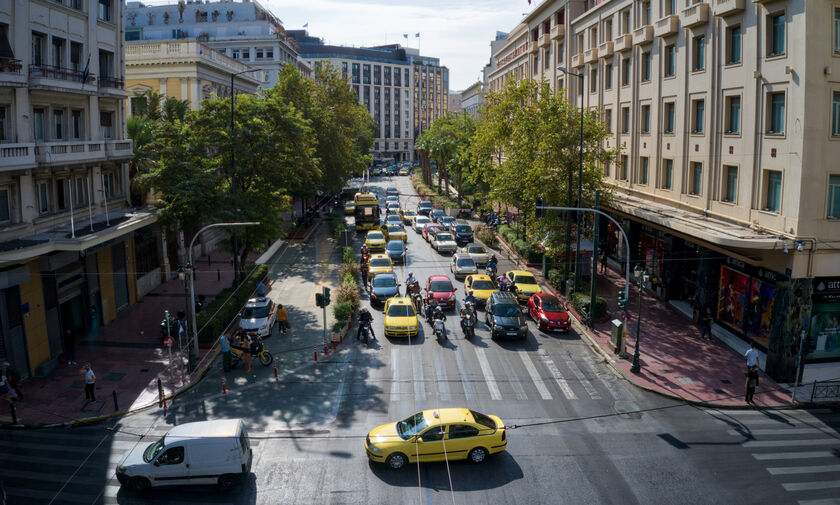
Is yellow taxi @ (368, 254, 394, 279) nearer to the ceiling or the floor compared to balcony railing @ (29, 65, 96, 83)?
nearer to the floor

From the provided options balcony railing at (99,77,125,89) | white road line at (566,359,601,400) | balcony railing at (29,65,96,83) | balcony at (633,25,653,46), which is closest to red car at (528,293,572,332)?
white road line at (566,359,601,400)

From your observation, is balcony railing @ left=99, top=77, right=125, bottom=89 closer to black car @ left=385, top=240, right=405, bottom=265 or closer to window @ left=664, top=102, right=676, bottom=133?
black car @ left=385, top=240, right=405, bottom=265

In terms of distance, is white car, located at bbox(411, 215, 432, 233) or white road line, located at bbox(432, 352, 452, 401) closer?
white road line, located at bbox(432, 352, 452, 401)

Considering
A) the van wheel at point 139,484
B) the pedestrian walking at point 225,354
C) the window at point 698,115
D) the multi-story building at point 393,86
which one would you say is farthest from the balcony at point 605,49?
the multi-story building at point 393,86

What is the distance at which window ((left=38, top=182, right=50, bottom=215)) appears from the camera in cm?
2814

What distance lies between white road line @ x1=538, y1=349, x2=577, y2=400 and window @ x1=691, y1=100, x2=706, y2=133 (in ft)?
45.1

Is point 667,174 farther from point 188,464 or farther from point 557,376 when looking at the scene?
point 188,464

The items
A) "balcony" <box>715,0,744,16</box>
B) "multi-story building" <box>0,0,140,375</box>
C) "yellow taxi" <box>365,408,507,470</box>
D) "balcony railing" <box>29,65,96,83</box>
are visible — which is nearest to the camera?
"yellow taxi" <box>365,408,507,470</box>

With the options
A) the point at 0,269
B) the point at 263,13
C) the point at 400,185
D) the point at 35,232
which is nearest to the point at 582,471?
the point at 0,269

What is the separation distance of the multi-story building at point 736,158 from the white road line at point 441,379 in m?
11.7

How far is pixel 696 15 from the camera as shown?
103 ft

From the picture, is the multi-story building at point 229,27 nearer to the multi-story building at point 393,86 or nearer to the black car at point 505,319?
the black car at point 505,319

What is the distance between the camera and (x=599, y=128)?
127 feet

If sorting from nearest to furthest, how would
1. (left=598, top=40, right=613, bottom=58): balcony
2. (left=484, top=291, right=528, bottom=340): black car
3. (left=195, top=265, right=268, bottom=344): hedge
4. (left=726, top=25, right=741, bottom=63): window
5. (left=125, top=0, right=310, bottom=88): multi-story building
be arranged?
(left=726, top=25, right=741, bottom=63): window < (left=195, top=265, right=268, bottom=344): hedge < (left=484, top=291, right=528, bottom=340): black car < (left=598, top=40, right=613, bottom=58): balcony < (left=125, top=0, right=310, bottom=88): multi-story building
